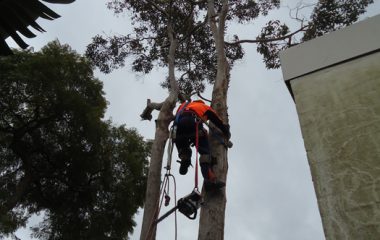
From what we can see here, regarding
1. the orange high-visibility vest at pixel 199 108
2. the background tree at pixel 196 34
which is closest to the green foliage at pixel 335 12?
the background tree at pixel 196 34

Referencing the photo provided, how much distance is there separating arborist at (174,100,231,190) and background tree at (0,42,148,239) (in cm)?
692

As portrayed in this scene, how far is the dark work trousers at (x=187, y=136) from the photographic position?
14.7ft

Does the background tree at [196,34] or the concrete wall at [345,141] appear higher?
the background tree at [196,34]

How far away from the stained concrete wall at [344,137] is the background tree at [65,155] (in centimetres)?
901

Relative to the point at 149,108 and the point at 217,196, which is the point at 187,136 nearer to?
the point at 217,196

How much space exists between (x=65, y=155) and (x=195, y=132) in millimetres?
7969

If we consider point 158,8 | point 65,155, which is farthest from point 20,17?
point 65,155

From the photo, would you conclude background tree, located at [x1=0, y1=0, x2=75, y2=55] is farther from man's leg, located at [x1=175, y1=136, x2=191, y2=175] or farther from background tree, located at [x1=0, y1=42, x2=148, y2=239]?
background tree, located at [x1=0, y1=42, x2=148, y2=239]

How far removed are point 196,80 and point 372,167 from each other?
8346mm

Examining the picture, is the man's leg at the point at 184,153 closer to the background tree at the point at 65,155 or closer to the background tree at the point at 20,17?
the background tree at the point at 20,17

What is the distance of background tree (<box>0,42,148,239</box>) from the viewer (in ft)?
35.9

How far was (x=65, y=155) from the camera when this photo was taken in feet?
37.9

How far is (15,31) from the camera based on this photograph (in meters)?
2.87

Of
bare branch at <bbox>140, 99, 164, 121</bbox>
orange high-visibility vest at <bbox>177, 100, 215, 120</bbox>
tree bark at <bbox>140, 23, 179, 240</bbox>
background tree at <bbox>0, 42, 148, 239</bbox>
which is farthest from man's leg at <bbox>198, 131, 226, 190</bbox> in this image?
background tree at <bbox>0, 42, 148, 239</bbox>
